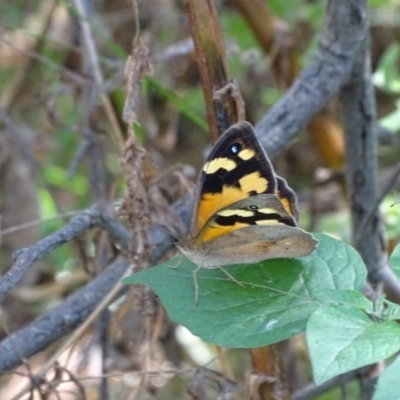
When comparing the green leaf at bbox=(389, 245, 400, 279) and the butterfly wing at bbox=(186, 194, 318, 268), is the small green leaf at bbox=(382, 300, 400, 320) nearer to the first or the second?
the green leaf at bbox=(389, 245, 400, 279)

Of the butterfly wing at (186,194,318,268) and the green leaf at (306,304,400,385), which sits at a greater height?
the butterfly wing at (186,194,318,268)

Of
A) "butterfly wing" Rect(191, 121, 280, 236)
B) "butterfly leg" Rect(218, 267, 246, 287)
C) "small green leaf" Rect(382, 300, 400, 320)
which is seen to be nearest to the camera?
"small green leaf" Rect(382, 300, 400, 320)

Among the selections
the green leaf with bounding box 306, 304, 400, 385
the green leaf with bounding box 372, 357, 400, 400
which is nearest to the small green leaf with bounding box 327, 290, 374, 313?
the green leaf with bounding box 306, 304, 400, 385

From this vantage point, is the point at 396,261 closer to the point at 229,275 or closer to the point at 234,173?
the point at 229,275

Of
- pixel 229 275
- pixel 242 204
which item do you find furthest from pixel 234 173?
pixel 229 275

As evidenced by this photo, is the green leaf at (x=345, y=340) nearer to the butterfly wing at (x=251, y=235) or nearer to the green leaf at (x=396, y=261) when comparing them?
the green leaf at (x=396, y=261)

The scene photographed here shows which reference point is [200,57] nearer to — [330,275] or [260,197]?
[260,197]

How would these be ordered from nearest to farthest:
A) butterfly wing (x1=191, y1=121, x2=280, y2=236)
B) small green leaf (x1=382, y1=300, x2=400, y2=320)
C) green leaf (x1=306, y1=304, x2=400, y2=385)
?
1. green leaf (x1=306, y1=304, x2=400, y2=385)
2. small green leaf (x1=382, y1=300, x2=400, y2=320)
3. butterfly wing (x1=191, y1=121, x2=280, y2=236)
